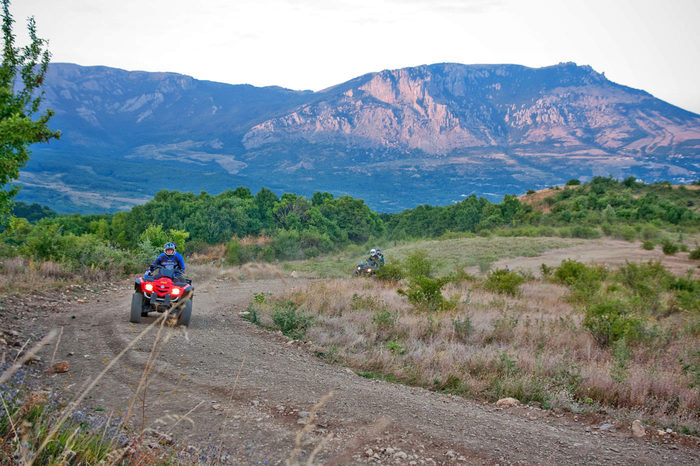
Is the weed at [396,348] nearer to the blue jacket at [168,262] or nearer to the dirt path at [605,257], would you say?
the blue jacket at [168,262]

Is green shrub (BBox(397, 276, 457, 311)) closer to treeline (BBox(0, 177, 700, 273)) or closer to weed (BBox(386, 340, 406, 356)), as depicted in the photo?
weed (BBox(386, 340, 406, 356))

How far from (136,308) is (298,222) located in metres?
39.0

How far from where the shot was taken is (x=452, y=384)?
726 cm

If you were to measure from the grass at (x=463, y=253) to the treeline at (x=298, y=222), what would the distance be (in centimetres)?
458

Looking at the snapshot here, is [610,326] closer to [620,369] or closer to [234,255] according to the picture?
[620,369]

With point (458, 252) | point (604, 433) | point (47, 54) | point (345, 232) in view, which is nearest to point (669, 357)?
point (604, 433)

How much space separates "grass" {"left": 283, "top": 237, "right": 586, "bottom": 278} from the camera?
28.1 metres

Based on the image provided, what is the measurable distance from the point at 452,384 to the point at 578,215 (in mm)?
50317

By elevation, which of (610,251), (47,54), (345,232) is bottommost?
(345,232)

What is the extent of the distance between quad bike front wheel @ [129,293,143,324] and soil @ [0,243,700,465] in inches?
36.8

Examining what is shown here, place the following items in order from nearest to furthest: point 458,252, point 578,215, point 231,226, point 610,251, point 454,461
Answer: point 454,461
point 610,251
point 458,252
point 231,226
point 578,215

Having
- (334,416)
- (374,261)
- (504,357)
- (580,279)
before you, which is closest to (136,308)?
(334,416)

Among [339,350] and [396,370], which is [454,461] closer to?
[396,370]

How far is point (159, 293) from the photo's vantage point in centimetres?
956
